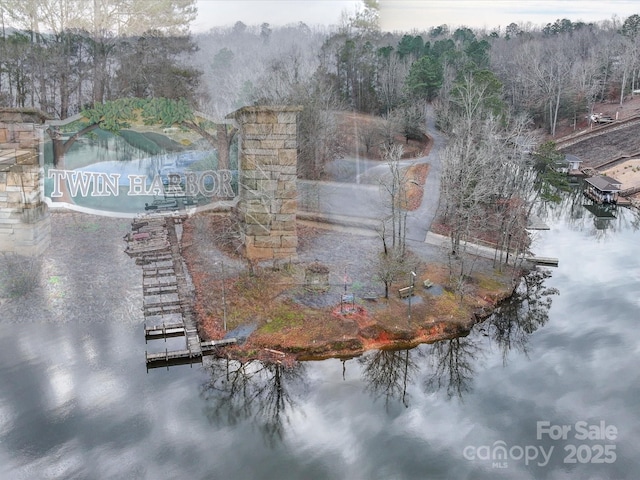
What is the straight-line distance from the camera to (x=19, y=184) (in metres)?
25.1

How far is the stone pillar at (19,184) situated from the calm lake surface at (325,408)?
14.0 feet

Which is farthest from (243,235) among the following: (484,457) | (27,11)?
(27,11)

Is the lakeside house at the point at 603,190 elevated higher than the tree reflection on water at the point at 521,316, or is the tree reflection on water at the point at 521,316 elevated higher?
the lakeside house at the point at 603,190

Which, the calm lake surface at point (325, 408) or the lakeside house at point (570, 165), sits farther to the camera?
the lakeside house at point (570, 165)

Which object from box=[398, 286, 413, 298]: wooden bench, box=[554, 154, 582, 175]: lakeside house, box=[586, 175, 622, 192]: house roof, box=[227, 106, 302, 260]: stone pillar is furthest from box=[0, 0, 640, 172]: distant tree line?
box=[398, 286, 413, 298]: wooden bench

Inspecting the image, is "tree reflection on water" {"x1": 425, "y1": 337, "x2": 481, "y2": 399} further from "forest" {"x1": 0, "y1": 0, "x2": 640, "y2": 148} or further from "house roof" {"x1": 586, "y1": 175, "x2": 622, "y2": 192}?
"house roof" {"x1": 586, "y1": 175, "x2": 622, "y2": 192}

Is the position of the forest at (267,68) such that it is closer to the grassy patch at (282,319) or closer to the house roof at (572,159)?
the house roof at (572,159)

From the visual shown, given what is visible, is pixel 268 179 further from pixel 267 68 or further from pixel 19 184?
pixel 267 68

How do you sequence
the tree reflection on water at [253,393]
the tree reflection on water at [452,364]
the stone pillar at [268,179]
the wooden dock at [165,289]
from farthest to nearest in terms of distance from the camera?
the stone pillar at [268,179] → the wooden dock at [165,289] → the tree reflection on water at [452,364] → the tree reflection on water at [253,393]

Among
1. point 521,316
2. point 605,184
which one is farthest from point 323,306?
point 605,184

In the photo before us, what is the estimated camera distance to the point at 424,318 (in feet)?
75.0

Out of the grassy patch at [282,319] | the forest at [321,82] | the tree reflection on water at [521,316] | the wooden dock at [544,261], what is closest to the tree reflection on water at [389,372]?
the grassy patch at [282,319]

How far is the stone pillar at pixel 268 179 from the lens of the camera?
993 inches

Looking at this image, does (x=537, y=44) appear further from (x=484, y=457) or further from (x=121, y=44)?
(x=484, y=457)
